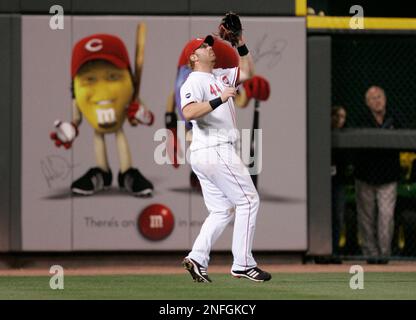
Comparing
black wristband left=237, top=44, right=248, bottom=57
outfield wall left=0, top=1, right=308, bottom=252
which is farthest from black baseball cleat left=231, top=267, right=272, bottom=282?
outfield wall left=0, top=1, right=308, bottom=252

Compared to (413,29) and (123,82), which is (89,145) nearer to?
(123,82)

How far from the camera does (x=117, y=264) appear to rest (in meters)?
13.5

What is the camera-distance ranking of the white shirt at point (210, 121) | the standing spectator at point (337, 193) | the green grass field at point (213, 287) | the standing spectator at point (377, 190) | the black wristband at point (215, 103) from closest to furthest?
the green grass field at point (213, 287) → the black wristband at point (215, 103) → the white shirt at point (210, 121) → the standing spectator at point (377, 190) → the standing spectator at point (337, 193)

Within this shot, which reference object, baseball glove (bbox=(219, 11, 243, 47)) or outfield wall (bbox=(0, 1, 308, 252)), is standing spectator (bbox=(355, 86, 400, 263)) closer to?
outfield wall (bbox=(0, 1, 308, 252))

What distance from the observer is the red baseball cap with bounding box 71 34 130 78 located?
13398 mm

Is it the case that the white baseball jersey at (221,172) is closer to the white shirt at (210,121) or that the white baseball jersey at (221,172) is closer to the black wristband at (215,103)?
the white shirt at (210,121)

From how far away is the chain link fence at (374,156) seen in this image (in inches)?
541

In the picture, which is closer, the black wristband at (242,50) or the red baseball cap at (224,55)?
the black wristband at (242,50)

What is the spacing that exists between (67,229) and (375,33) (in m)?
4.59

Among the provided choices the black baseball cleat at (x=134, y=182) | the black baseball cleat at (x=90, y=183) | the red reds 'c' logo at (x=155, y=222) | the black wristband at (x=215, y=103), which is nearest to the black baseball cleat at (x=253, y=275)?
the black wristband at (x=215, y=103)

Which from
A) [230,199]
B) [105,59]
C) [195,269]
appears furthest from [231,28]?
[105,59]

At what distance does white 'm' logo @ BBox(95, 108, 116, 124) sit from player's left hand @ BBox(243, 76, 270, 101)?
5.51ft
